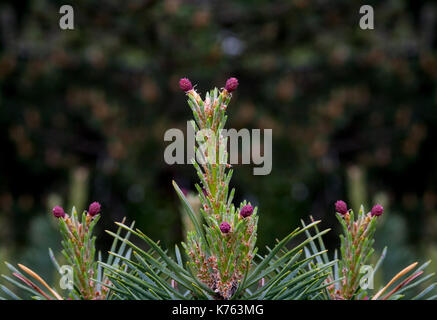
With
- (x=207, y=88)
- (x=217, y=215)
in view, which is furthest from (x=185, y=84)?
(x=207, y=88)

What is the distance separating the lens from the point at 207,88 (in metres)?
→ 2.46

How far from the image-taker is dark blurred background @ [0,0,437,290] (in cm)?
246

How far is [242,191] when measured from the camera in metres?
2.67

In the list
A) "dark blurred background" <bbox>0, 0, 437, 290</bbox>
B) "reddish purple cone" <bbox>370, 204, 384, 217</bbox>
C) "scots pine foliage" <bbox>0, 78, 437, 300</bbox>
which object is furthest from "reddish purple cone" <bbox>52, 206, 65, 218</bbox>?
"dark blurred background" <bbox>0, 0, 437, 290</bbox>

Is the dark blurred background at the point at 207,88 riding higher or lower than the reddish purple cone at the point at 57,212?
higher

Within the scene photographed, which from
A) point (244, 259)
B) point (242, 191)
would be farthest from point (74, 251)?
point (242, 191)

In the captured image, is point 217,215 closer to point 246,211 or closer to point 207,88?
point 246,211

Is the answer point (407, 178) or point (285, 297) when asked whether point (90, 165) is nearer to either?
point (407, 178)

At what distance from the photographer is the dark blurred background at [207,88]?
2455 millimetres

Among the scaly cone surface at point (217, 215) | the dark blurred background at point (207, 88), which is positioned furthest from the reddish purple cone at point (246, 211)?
the dark blurred background at point (207, 88)

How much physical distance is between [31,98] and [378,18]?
74.9 inches

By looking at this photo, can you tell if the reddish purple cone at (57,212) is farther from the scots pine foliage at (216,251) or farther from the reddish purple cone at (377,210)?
the reddish purple cone at (377,210)

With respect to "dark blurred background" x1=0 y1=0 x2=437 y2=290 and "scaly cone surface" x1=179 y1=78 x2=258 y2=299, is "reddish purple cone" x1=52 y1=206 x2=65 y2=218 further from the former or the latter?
"dark blurred background" x1=0 y1=0 x2=437 y2=290

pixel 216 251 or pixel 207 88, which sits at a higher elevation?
pixel 207 88
